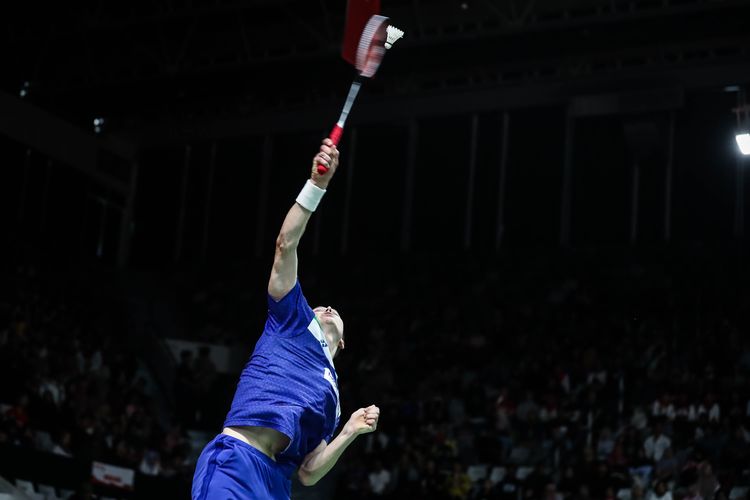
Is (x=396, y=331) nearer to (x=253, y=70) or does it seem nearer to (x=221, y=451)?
(x=253, y=70)

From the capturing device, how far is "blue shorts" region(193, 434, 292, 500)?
5.48 m

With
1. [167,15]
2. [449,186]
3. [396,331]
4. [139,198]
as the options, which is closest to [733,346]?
[396,331]

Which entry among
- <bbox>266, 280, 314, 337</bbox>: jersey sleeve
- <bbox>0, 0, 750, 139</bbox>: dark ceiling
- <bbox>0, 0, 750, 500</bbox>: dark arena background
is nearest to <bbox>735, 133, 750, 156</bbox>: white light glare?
<bbox>0, 0, 750, 500</bbox>: dark arena background

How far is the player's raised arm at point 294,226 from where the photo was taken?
570 cm

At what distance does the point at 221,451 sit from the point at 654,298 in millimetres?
18579

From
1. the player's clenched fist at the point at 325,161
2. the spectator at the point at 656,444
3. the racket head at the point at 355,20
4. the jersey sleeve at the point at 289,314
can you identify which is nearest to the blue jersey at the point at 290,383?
the jersey sleeve at the point at 289,314

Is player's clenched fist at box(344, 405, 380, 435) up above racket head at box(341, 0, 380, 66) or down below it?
below

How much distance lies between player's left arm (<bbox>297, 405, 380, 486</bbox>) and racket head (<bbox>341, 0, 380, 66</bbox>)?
2196 millimetres

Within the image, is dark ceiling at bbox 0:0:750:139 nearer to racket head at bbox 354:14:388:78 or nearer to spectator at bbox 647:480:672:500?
spectator at bbox 647:480:672:500

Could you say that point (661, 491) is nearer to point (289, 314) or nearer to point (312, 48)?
point (289, 314)

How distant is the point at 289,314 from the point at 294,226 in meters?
0.47

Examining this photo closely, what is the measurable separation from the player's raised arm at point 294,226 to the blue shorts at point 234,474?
79 cm

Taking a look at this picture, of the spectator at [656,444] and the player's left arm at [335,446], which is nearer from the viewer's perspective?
the player's left arm at [335,446]

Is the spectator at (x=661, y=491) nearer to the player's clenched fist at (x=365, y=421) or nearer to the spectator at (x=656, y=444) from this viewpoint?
the spectator at (x=656, y=444)
